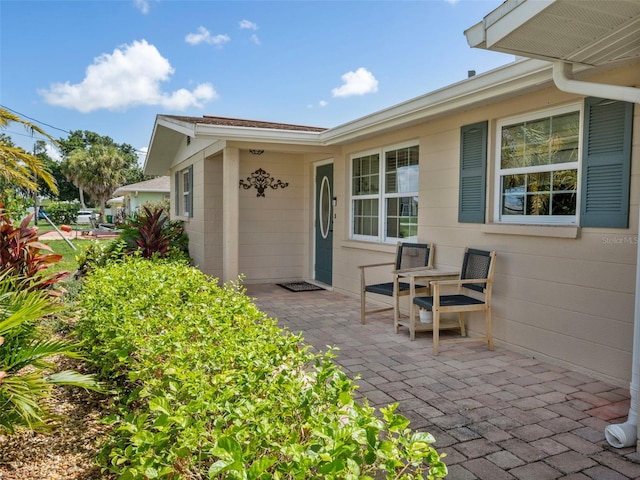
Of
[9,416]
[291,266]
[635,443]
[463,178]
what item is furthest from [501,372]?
[291,266]

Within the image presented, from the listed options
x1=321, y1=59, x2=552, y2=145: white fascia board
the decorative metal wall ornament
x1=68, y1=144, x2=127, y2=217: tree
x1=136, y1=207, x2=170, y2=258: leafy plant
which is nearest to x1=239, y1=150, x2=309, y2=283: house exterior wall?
the decorative metal wall ornament

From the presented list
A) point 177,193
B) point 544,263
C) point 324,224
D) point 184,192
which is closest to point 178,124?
point 324,224

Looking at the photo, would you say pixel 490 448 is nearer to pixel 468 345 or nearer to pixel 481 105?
pixel 468 345

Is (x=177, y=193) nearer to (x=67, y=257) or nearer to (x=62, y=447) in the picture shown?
(x=67, y=257)

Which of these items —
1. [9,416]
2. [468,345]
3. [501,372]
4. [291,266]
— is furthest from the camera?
[291,266]

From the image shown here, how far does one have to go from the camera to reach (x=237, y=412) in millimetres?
1465

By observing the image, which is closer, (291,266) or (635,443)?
(635,443)

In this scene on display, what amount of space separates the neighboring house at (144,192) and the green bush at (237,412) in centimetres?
2401

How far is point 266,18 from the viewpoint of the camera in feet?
39.7

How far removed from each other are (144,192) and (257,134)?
2175 centimetres

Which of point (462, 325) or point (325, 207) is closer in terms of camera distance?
point (462, 325)

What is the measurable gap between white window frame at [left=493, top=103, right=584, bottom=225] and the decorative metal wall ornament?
4674 millimetres

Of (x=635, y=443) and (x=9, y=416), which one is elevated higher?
(x=9, y=416)

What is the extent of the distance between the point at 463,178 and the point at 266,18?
923 centimetres
